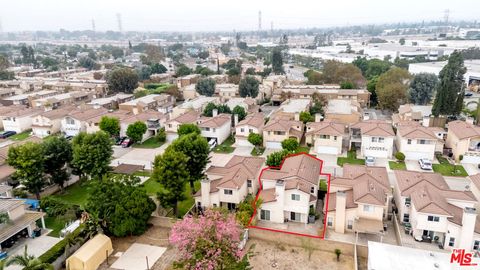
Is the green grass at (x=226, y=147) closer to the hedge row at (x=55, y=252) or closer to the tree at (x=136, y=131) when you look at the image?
the tree at (x=136, y=131)

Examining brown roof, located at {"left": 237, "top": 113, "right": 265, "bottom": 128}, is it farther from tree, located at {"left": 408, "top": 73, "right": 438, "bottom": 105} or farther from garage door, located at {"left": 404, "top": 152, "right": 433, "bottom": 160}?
tree, located at {"left": 408, "top": 73, "right": 438, "bottom": 105}

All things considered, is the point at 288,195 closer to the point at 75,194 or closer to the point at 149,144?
the point at 75,194

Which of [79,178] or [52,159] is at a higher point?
[52,159]

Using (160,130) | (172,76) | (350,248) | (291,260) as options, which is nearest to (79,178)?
(160,130)

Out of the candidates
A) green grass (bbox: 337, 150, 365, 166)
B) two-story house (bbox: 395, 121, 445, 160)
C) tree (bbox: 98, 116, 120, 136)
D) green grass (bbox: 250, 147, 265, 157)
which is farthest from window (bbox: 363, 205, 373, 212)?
tree (bbox: 98, 116, 120, 136)

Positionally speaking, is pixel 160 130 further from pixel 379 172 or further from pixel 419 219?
pixel 419 219

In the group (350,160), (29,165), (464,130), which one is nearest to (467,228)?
(350,160)
